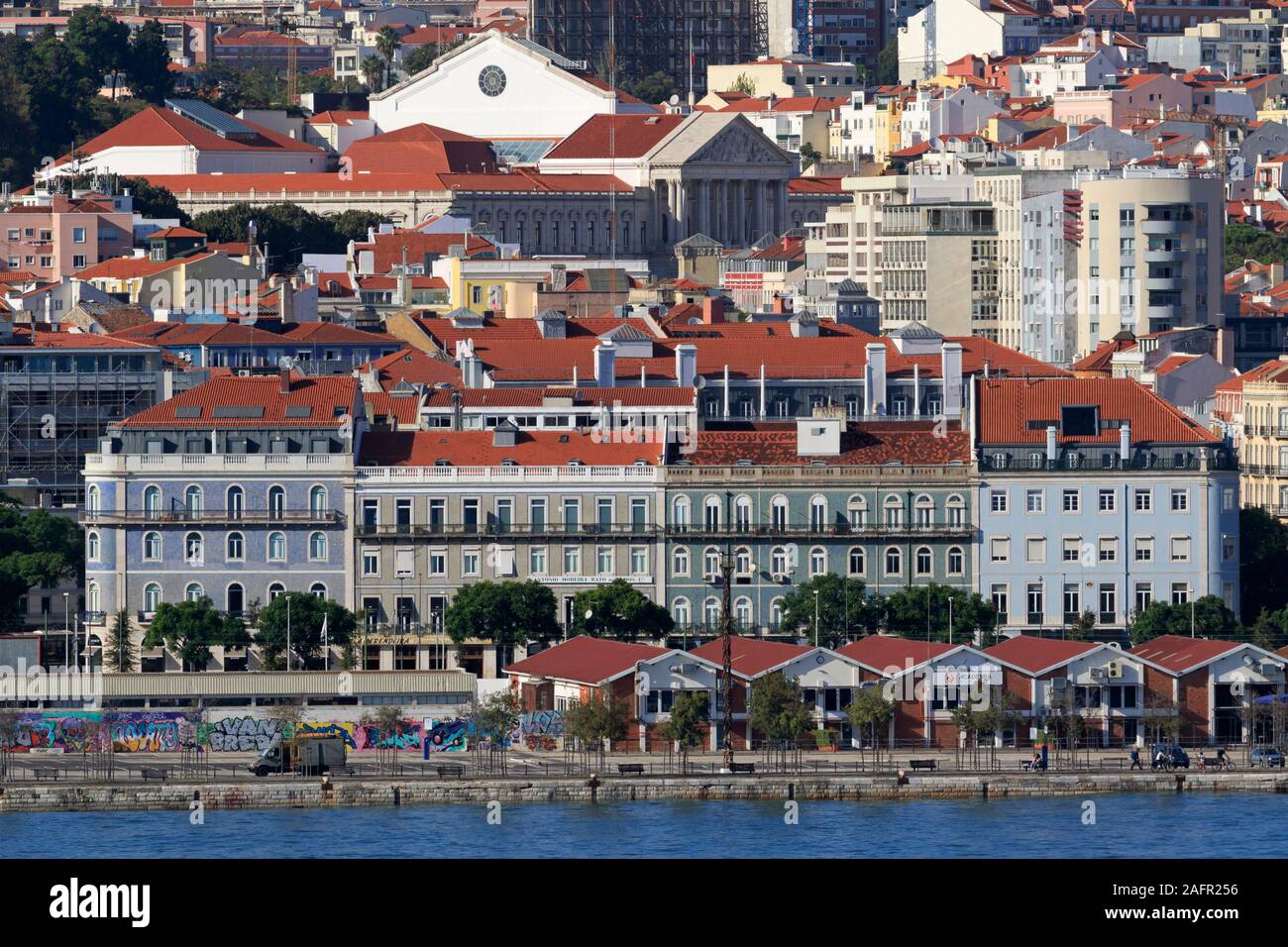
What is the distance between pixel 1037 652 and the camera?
3759 centimetres

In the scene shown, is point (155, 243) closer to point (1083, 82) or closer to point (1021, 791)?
point (1083, 82)

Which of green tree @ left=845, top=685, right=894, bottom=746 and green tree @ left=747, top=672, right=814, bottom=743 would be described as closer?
green tree @ left=747, top=672, right=814, bottom=743

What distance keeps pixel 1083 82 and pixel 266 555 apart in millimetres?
93329

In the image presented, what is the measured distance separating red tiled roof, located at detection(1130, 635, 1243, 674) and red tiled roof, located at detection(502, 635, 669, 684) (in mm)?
5326

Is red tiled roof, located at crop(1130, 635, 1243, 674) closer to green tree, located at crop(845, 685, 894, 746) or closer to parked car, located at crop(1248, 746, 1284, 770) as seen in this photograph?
parked car, located at crop(1248, 746, 1284, 770)

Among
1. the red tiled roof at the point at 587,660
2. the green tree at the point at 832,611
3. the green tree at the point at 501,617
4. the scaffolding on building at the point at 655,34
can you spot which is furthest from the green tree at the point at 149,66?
the red tiled roof at the point at 587,660

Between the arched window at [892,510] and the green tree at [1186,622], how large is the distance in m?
3.16

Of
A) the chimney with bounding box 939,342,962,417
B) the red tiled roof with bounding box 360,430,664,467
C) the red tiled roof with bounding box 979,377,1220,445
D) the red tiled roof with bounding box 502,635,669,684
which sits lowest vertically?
the red tiled roof with bounding box 502,635,669,684

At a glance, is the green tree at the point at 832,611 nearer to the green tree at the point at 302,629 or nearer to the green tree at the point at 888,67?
the green tree at the point at 302,629

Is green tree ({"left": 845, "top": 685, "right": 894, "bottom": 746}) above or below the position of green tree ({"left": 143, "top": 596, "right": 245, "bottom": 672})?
below

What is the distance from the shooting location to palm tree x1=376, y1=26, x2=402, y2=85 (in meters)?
147

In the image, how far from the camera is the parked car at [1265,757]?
34.5 metres

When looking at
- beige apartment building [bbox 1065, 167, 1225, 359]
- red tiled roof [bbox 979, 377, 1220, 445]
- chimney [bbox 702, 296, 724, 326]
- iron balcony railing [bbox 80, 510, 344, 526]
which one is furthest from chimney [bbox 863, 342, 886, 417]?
beige apartment building [bbox 1065, 167, 1225, 359]
